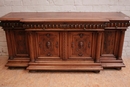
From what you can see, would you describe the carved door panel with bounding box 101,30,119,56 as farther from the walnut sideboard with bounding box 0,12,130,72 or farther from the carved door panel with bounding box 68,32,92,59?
the carved door panel with bounding box 68,32,92,59

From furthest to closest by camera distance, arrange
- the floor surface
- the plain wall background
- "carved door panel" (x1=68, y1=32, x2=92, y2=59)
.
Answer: the plain wall background → "carved door panel" (x1=68, y1=32, x2=92, y2=59) → the floor surface

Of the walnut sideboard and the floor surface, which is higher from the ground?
the walnut sideboard

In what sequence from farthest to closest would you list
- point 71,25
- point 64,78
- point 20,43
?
point 20,43 → point 64,78 → point 71,25

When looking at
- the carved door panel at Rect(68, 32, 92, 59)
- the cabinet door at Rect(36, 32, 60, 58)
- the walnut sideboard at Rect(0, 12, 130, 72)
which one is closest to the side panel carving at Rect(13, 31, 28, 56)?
the walnut sideboard at Rect(0, 12, 130, 72)

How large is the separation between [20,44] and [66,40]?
64cm

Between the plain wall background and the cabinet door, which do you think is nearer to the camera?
the cabinet door

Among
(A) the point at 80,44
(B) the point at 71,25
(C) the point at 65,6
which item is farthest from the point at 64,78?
(C) the point at 65,6

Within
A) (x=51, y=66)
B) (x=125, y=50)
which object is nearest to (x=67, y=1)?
(x=51, y=66)

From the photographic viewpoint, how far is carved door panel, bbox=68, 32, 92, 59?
6.47ft

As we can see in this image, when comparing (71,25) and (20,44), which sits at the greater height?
(71,25)

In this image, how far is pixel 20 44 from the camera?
210 cm

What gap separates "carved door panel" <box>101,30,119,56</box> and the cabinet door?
0.61 meters

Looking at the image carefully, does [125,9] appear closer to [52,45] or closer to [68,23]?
[68,23]

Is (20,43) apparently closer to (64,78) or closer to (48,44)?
(48,44)
